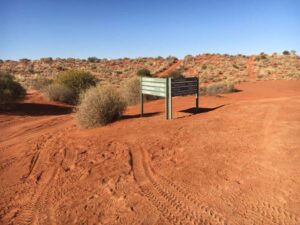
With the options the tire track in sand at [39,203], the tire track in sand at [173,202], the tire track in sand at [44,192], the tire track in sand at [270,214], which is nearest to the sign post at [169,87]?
the tire track in sand at [44,192]

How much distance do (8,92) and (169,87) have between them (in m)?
Result: 10.5

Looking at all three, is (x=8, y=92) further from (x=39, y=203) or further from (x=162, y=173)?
(x=162, y=173)

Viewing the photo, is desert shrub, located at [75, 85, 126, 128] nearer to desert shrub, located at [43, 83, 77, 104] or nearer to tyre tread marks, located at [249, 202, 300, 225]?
tyre tread marks, located at [249, 202, 300, 225]

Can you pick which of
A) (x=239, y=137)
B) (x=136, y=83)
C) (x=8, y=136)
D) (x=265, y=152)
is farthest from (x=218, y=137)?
(x=136, y=83)

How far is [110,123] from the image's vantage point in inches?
417

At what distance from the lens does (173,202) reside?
15.6 ft

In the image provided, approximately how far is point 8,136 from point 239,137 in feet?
24.6

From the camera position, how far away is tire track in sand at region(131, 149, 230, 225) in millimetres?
4301

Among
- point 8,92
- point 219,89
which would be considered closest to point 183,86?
point 219,89

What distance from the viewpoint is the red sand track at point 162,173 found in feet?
14.9

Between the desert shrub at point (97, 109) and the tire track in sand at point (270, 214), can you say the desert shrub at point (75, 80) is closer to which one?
the desert shrub at point (97, 109)

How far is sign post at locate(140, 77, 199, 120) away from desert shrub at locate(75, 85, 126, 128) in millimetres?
1316

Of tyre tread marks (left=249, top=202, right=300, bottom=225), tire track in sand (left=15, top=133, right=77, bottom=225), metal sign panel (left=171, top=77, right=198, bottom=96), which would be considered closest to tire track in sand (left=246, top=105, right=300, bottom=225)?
tyre tread marks (left=249, top=202, right=300, bottom=225)

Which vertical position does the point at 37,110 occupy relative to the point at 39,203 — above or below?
below
